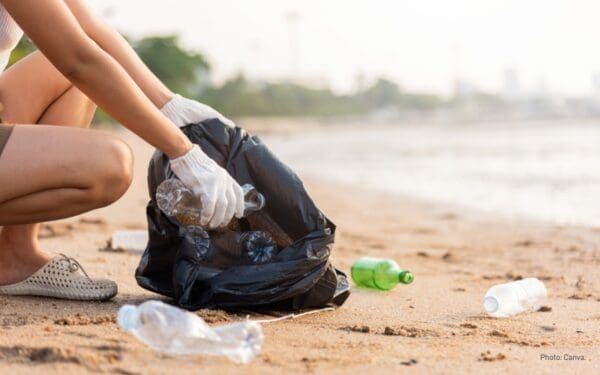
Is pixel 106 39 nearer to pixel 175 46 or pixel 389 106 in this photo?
pixel 175 46

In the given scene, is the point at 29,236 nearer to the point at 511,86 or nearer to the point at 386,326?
the point at 386,326

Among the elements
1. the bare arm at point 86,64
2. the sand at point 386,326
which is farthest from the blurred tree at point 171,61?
the bare arm at point 86,64

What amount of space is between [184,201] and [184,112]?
0.33 meters

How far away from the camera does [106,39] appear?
2764 mm

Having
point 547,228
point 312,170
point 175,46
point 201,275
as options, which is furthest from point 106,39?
point 175,46

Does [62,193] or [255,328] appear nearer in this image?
[255,328]

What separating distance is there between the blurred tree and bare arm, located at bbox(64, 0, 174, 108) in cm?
5364

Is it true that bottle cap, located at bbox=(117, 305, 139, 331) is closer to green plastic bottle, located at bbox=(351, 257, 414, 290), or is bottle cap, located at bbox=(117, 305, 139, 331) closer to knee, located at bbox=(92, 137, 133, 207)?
knee, located at bbox=(92, 137, 133, 207)

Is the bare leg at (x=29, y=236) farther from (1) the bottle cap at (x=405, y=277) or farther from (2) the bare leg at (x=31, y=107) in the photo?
(1) the bottle cap at (x=405, y=277)

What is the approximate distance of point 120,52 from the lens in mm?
2754

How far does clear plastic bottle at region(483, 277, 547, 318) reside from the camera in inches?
118

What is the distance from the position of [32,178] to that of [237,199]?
587 mm

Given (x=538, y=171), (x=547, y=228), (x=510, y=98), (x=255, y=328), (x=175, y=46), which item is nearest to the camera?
(x=255, y=328)

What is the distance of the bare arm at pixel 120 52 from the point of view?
2723 millimetres
